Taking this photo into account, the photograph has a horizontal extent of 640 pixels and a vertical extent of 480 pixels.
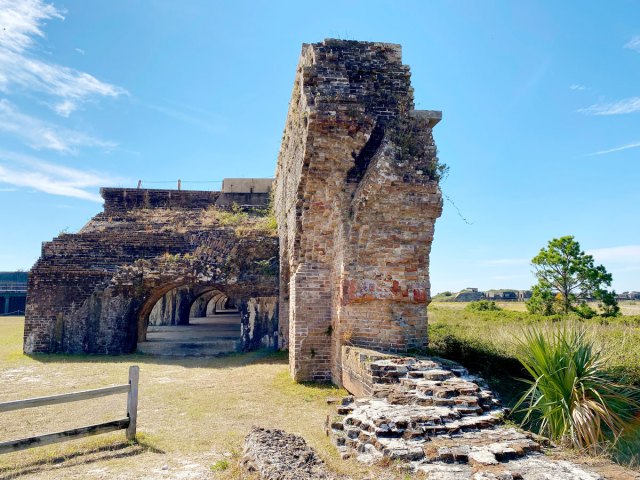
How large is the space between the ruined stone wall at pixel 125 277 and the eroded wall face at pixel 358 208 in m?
4.85

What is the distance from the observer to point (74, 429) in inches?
215

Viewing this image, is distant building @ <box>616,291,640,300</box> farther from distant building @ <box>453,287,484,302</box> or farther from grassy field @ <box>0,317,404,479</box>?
grassy field @ <box>0,317,404,479</box>

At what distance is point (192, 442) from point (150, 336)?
1374 centimetres

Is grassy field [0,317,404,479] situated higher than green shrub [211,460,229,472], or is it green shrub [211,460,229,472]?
green shrub [211,460,229,472]

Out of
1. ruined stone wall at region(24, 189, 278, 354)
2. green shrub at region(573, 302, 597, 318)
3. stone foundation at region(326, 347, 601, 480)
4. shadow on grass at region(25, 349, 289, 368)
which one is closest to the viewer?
stone foundation at region(326, 347, 601, 480)

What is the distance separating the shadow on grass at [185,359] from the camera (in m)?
12.3

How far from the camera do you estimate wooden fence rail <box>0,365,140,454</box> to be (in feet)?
16.6

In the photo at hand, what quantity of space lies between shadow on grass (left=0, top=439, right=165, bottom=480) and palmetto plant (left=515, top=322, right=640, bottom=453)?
457 cm

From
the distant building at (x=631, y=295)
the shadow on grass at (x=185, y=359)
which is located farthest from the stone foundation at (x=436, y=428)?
the distant building at (x=631, y=295)

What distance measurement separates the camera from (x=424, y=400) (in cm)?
556

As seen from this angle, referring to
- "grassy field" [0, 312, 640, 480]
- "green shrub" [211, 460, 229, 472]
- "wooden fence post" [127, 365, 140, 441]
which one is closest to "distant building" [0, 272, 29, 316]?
"grassy field" [0, 312, 640, 480]

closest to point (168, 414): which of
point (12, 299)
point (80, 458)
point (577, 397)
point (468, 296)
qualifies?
point (80, 458)

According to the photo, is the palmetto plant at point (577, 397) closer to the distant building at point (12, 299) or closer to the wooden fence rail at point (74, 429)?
the wooden fence rail at point (74, 429)

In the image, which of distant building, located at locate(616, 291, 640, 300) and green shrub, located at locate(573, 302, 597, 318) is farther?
distant building, located at locate(616, 291, 640, 300)
